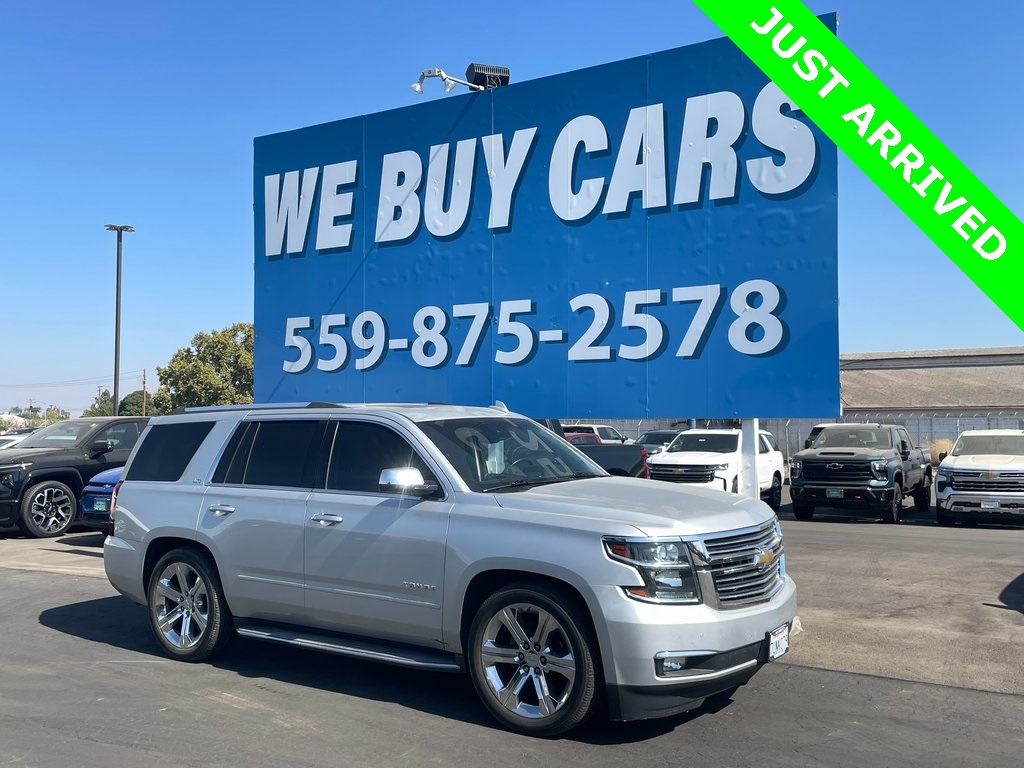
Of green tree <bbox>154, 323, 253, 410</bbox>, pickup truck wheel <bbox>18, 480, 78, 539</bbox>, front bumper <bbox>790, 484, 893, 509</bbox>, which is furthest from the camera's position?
green tree <bbox>154, 323, 253, 410</bbox>

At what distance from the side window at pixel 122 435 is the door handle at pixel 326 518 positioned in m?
10.2

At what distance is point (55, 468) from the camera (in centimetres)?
1437

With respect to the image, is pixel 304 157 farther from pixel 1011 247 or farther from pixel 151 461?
pixel 1011 247

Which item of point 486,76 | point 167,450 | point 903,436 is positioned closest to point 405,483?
point 167,450

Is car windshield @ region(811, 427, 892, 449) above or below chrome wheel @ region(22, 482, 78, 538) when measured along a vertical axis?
above

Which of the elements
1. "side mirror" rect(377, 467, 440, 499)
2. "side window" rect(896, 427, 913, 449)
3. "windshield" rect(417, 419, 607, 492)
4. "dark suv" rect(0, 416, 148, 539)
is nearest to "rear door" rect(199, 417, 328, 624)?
"side mirror" rect(377, 467, 440, 499)

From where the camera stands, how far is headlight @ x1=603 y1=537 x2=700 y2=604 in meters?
4.97

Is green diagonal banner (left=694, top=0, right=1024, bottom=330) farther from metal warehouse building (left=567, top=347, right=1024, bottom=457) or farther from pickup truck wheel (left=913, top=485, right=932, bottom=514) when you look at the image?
metal warehouse building (left=567, top=347, right=1024, bottom=457)

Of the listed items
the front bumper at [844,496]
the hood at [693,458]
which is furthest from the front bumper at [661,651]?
the hood at [693,458]

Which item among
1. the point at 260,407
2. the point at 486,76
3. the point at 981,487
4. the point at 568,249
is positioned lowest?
the point at 981,487

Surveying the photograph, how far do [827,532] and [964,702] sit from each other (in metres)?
10.1

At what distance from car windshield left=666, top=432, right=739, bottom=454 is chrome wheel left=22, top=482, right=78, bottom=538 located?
1205 cm

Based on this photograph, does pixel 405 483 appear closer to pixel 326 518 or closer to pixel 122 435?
pixel 326 518

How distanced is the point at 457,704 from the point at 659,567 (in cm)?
178
